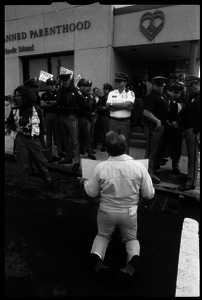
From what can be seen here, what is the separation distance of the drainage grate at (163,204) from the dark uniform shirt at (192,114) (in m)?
1.29

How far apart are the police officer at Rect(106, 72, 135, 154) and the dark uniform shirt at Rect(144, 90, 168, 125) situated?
568mm

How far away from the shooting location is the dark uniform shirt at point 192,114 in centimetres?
389

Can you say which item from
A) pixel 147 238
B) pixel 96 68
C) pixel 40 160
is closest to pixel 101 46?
pixel 96 68

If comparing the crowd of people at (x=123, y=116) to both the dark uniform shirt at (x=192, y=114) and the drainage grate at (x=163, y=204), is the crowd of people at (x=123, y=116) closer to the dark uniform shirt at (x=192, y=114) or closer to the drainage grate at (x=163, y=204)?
the dark uniform shirt at (x=192, y=114)

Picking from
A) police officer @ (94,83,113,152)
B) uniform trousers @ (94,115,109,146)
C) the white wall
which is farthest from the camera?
uniform trousers @ (94,115,109,146)

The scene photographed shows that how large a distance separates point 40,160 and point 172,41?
5.73 m

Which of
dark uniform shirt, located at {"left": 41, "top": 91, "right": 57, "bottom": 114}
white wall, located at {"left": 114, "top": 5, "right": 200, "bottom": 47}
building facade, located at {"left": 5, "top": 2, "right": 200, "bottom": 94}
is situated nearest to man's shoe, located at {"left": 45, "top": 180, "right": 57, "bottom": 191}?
dark uniform shirt, located at {"left": 41, "top": 91, "right": 57, "bottom": 114}

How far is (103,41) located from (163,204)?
6310 mm

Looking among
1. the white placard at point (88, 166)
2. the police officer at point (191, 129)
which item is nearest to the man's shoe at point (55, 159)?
the police officer at point (191, 129)

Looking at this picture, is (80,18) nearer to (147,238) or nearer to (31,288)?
(147,238)

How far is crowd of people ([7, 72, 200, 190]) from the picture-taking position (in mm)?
4059

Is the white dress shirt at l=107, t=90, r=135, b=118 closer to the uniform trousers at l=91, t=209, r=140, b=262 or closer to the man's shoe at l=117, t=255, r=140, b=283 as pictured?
the uniform trousers at l=91, t=209, r=140, b=262

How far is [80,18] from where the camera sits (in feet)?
26.9

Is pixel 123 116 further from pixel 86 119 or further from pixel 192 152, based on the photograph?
pixel 192 152
